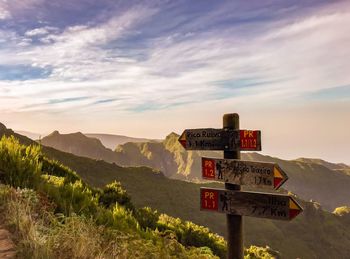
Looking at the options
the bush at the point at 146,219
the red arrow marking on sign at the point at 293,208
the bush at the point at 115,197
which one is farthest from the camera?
the bush at the point at 115,197

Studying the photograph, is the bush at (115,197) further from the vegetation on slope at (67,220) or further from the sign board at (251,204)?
the sign board at (251,204)

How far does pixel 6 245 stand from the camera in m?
4.18

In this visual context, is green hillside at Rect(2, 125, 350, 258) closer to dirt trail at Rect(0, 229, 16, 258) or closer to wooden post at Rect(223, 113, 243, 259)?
wooden post at Rect(223, 113, 243, 259)

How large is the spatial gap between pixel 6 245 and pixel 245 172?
11.5 ft

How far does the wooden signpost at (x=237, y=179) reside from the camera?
5879 mm

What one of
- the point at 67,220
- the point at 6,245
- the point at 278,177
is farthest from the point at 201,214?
the point at 6,245

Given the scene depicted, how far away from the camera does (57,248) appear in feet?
14.2

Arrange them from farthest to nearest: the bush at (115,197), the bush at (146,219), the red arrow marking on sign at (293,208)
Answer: the bush at (115,197)
the bush at (146,219)
the red arrow marking on sign at (293,208)

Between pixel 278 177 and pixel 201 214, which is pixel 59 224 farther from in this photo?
pixel 201 214

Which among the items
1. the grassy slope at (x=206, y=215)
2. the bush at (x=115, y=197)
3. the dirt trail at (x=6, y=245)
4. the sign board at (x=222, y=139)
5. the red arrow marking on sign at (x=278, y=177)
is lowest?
the grassy slope at (x=206, y=215)

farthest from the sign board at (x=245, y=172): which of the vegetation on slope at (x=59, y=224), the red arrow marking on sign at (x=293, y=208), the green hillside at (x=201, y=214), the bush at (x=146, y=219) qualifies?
the green hillside at (x=201, y=214)

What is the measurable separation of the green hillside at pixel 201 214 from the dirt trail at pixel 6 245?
77.3 meters

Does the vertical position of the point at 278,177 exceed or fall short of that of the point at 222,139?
it falls short

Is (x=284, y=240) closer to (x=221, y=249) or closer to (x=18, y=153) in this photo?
(x=221, y=249)
